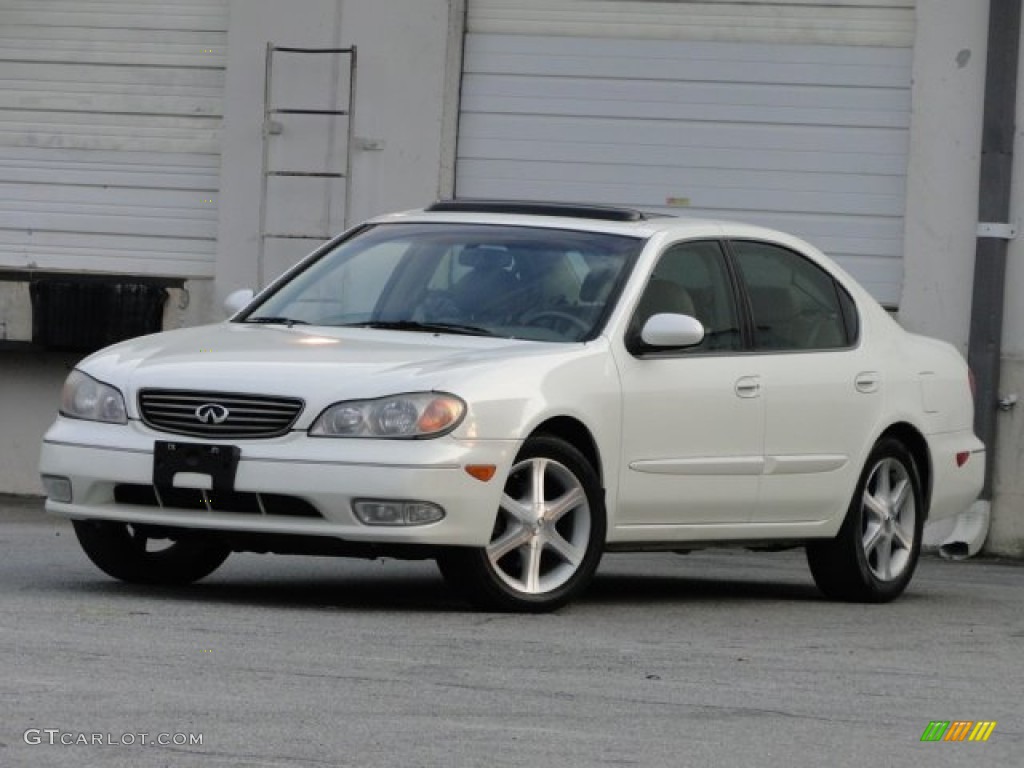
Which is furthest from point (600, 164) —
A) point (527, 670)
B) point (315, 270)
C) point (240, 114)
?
point (527, 670)

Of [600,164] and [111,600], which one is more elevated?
[600,164]

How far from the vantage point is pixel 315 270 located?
35.5 feet

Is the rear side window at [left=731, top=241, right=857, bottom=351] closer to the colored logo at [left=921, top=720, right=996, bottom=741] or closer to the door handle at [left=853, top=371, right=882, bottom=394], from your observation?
the door handle at [left=853, top=371, right=882, bottom=394]

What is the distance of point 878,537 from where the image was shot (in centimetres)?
1118

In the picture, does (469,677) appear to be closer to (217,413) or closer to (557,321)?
(217,413)

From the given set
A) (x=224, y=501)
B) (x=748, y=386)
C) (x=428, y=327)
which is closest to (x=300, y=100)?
(x=748, y=386)

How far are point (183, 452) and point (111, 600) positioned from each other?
0.62 m

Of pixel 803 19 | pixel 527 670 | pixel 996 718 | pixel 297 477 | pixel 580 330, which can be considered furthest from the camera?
pixel 803 19

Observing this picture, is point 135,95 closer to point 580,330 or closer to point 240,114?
point 240,114

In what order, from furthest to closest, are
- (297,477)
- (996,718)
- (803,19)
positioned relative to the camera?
(803,19) < (297,477) < (996,718)

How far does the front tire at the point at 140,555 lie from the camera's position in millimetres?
9820

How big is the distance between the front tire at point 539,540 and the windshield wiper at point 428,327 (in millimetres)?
653

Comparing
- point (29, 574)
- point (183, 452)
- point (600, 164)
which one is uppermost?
point (600, 164)

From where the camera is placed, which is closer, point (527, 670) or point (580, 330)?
point (527, 670)
